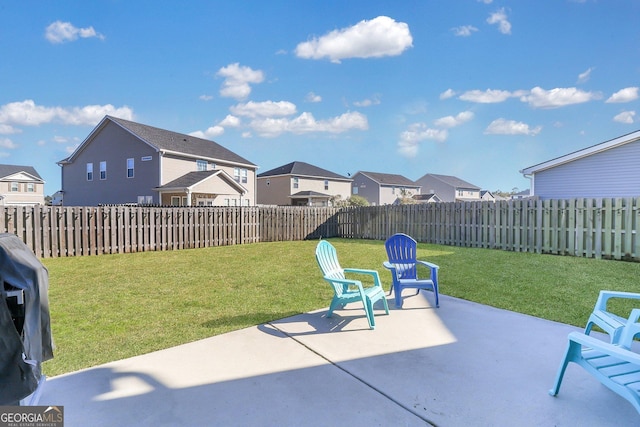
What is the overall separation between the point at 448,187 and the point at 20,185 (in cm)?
6264

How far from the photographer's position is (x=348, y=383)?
9.16 ft

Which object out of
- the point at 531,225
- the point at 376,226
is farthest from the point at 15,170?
the point at 531,225

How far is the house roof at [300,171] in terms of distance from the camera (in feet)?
134

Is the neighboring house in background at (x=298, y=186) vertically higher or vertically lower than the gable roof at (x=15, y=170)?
lower

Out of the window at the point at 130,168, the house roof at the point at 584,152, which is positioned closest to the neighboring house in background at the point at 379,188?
the house roof at the point at 584,152

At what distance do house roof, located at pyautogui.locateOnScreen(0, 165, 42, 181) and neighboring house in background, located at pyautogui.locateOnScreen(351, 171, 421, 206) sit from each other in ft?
142

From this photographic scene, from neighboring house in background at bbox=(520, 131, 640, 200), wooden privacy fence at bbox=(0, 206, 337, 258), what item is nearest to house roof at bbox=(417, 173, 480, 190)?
neighboring house in background at bbox=(520, 131, 640, 200)

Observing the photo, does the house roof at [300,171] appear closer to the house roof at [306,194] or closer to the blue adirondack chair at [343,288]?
the house roof at [306,194]

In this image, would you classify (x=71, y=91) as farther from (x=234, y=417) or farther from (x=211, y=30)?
(x=234, y=417)

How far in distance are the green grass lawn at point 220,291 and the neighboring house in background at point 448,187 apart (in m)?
50.8

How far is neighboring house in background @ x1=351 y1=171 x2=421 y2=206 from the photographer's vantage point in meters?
49.0

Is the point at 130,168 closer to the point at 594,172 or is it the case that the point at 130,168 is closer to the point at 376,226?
the point at 376,226

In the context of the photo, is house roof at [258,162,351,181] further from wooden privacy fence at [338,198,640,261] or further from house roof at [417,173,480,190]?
wooden privacy fence at [338,198,640,261]

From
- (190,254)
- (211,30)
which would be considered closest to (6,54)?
(211,30)
